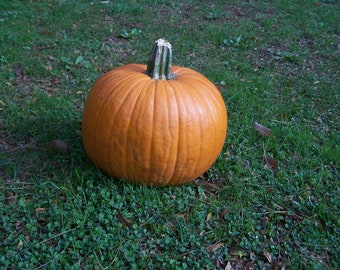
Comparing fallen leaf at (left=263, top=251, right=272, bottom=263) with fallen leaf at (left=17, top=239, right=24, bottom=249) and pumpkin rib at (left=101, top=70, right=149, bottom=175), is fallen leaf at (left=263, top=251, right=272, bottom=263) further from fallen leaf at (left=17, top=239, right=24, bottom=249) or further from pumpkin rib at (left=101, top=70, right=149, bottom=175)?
fallen leaf at (left=17, top=239, right=24, bottom=249)

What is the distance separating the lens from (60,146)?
9.40ft

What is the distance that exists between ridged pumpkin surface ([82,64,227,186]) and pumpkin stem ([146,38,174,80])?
2.2 inches

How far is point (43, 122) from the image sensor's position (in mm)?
3225

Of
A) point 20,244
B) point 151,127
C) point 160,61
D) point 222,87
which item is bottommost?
point 20,244

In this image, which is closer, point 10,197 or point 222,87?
point 10,197

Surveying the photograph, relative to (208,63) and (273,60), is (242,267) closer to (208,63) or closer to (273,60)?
(208,63)

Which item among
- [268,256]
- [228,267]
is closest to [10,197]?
[228,267]

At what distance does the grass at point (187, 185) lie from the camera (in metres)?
2.17

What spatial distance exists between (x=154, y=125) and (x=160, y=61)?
1.51 ft

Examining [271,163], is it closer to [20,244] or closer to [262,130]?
[262,130]

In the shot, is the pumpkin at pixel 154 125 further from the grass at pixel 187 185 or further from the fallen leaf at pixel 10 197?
the fallen leaf at pixel 10 197

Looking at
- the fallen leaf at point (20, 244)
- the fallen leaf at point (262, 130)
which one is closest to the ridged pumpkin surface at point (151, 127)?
the fallen leaf at point (20, 244)

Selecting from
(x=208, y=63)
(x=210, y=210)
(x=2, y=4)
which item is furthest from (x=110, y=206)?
(x=2, y=4)

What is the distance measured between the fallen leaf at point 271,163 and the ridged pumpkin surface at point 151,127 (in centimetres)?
63
